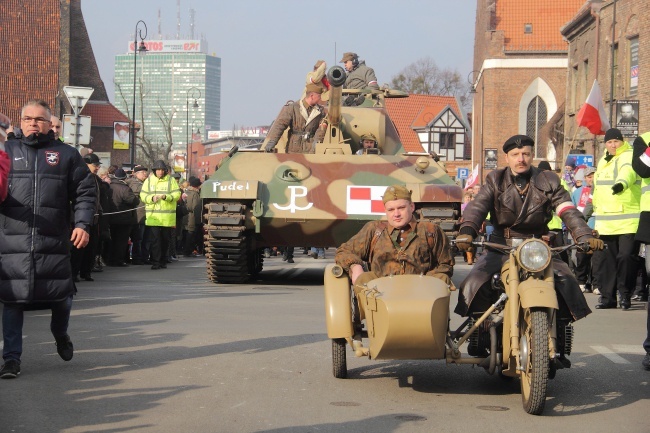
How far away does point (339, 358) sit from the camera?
8438 millimetres

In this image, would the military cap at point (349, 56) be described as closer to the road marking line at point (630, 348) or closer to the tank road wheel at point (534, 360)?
the road marking line at point (630, 348)

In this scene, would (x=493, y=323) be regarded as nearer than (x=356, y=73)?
Yes

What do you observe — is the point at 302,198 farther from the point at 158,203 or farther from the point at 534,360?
the point at 534,360

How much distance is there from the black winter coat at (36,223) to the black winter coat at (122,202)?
44.5 ft

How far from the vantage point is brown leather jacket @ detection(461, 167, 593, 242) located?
8.27 meters

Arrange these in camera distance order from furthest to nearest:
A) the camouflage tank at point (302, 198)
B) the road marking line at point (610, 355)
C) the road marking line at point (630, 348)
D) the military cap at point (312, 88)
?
1. the military cap at point (312, 88)
2. the camouflage tank at point (302, 198)
3. the road marking line at point (630, 348)
4. the road marking line at point (610, 355)

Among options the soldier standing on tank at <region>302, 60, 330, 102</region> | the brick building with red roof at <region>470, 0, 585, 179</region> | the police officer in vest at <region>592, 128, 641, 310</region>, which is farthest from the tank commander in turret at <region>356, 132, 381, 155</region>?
the brick building with red roof at <region>470, 0, 585, 179</region>

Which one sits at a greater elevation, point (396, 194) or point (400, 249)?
point (396, 194)

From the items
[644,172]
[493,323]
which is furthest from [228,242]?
[493,323]

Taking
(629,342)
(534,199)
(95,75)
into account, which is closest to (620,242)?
(629,342)

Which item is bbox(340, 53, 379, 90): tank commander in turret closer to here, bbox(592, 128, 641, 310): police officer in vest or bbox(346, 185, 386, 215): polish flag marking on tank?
bbox(346, 185, 386, 215): polish flag marking on tank

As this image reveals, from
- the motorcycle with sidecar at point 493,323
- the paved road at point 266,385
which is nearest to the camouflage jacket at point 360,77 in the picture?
the paved road at point 266,385

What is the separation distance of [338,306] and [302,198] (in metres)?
8.77

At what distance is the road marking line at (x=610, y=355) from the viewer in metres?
9.67
